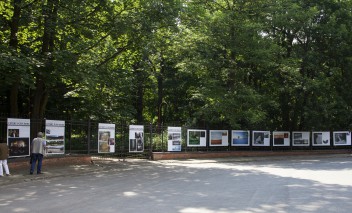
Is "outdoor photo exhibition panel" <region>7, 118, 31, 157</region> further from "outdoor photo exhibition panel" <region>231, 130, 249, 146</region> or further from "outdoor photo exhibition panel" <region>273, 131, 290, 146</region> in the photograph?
"outdoor photo exhibition panel" <region>273, 131, 290, 146</region>

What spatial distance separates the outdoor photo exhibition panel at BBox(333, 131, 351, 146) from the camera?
35500 mm

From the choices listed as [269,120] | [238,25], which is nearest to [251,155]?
[269,120]

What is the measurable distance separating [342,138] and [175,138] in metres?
17.0

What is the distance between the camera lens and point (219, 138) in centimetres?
3062

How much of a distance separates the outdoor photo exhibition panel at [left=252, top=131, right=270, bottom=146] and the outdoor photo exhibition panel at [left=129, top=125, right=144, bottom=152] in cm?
1065

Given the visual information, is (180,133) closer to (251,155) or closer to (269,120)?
(251,155)

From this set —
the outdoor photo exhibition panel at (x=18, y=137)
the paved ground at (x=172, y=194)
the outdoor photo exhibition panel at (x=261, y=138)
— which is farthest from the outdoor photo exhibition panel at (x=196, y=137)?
the outdoor photo exhibition panel at (x=18, y=137)

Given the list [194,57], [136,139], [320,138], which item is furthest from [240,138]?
[136,139]

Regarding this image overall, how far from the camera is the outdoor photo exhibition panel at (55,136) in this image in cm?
1988

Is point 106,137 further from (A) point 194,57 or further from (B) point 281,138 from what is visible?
(B) point 281,138

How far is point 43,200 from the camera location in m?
10.7

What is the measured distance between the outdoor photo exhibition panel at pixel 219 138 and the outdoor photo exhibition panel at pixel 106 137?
8996 millimetres

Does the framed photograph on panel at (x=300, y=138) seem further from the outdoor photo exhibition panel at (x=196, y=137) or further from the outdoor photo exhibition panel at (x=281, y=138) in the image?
the outdoor photo exhibition panel at (x=196, y=137)

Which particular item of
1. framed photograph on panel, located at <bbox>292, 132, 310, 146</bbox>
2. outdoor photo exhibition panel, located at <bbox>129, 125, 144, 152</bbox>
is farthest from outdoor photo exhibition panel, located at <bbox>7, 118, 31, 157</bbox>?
framed photograph on panel, located at <bbox>292, 132, 310, 146</bbox>
